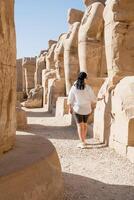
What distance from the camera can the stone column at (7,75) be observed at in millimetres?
2842

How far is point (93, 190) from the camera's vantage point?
3.46 metres

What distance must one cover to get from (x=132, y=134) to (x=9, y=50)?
2.57 meters

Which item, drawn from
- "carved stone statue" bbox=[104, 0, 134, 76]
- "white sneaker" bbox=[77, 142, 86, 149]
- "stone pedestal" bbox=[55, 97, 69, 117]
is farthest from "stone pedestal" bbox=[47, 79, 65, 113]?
"white sneaker" bbox=[77, 142, 86, 149]

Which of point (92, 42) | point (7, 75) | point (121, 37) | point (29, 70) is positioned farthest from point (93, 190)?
point (29, 70)

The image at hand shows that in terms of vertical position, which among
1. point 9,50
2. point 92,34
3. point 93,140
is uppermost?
point 92,34

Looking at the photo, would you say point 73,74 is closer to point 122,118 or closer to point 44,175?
point 122,118

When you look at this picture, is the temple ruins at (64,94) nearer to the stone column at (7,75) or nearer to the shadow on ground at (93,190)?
the stone column at (7,75)

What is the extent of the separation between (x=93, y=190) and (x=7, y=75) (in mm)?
1513

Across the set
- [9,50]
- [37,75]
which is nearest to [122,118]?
[9,50]

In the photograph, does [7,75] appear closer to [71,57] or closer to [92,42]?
[92,42]

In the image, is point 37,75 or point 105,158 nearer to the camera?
point 105,158

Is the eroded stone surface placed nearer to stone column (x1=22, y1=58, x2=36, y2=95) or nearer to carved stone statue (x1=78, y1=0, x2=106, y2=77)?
stone column (x1=22, y1=58, x2=36, y2=95)

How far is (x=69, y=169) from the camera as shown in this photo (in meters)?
4.26

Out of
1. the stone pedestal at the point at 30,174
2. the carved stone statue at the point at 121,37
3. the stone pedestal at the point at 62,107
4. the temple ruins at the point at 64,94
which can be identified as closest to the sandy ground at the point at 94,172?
the temple ruins at the point at 64,94
